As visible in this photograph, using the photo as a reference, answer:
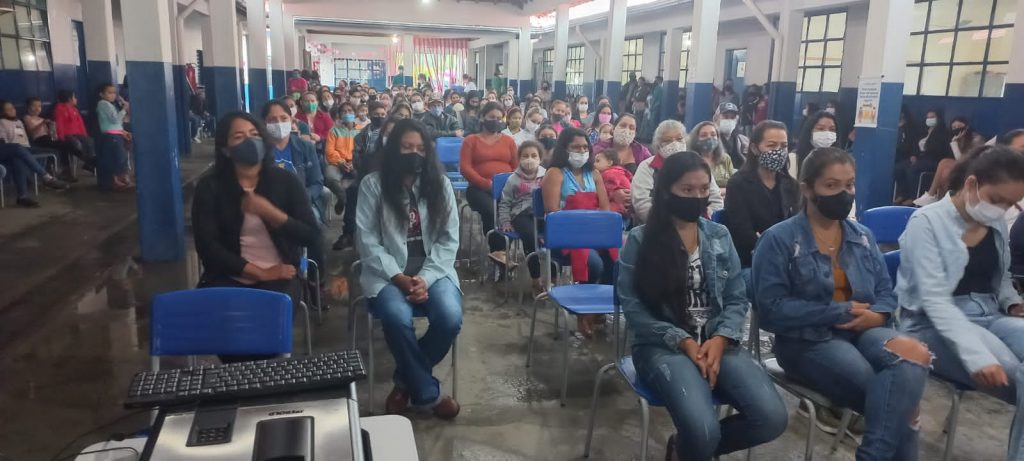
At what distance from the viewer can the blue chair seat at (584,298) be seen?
3216mm

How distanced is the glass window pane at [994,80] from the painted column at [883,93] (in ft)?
9.81

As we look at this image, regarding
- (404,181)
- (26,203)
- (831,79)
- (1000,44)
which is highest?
(1000,44)

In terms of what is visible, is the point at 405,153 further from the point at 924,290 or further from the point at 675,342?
the point at 924,290

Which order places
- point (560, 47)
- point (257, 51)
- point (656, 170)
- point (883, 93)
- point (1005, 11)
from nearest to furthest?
point (656, 170), point (883, 93), point (1005, 11), point (257, 51), point (560, 47)

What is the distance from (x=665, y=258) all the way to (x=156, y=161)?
4443 millimetres

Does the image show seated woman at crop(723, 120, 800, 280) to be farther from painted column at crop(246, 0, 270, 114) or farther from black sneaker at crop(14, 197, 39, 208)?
painted column at crop(246, 0, 270, 114)

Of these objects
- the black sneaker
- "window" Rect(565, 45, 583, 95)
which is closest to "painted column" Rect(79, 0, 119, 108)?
the black sneaker

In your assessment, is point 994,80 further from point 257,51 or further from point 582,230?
point 257,51

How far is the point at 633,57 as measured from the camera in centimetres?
1883

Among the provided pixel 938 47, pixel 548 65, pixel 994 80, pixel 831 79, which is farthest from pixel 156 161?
pixel 548 65

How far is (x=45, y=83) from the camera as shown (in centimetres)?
1030

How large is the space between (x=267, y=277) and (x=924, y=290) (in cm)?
267

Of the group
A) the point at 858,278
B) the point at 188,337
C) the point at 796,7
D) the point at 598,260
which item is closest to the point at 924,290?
the point at 858,278

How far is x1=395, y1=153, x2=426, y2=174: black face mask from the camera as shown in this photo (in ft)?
10.9
